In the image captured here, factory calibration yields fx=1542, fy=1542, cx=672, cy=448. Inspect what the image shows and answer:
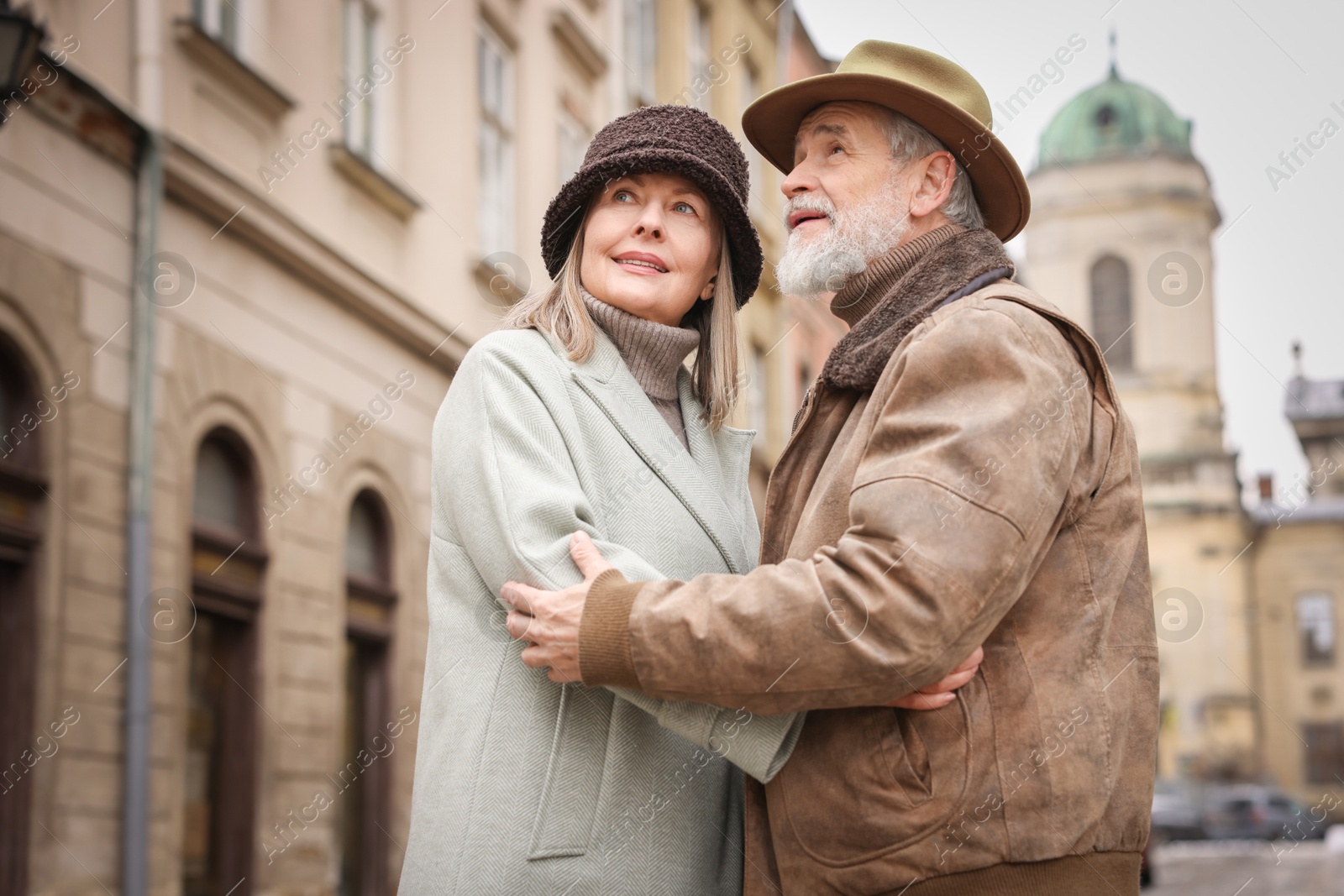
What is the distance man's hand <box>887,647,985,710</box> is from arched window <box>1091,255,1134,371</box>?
5258 centimetres

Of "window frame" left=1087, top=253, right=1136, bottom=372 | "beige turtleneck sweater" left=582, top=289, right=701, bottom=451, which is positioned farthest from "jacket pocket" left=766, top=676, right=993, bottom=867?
"window frame" left=1087, top=253, right=1136, bottom=372

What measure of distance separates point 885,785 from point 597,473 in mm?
787

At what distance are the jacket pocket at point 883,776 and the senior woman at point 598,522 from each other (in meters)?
0.08

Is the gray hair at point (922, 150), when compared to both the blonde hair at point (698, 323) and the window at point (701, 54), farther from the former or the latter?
the window at point (701, 54)

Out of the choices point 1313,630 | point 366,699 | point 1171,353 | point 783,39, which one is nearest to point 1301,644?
point 1313,630

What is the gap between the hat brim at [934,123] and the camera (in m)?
2.98

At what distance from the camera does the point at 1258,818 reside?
132ft

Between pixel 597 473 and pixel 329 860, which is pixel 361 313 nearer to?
pixel 329 860

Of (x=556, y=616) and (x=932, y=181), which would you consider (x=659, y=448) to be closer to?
(x=556, y=616)

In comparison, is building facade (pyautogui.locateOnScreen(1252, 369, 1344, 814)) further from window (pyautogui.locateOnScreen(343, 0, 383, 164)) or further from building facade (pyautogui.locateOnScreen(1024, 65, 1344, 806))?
window (pyautogui.locateOnScreen(343, 0, 383, 164))

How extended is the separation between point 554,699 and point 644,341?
2.53 ft

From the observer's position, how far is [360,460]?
10.2m

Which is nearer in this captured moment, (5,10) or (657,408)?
(657,408)

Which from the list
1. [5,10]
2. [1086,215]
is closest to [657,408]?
[5,10]
